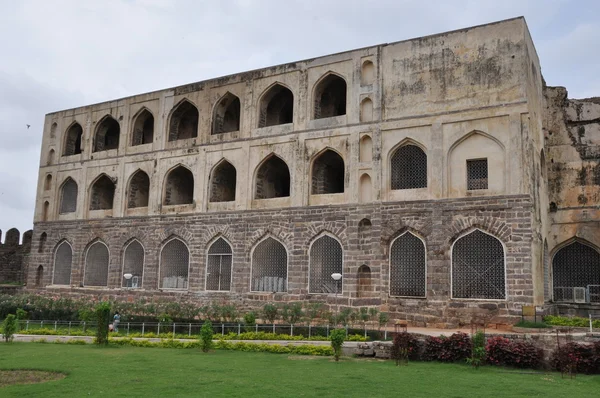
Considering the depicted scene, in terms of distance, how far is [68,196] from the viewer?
2831 centimetres

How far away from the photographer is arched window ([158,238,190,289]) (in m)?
23.3

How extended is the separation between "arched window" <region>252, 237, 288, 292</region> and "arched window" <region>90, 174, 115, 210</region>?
9.42 m

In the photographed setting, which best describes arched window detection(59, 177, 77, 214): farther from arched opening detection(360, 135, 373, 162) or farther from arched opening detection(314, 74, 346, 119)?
arched opening detection(360, 135, 373, 162)

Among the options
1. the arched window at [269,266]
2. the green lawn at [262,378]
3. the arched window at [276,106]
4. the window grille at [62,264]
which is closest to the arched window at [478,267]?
the arched window at [269,266]

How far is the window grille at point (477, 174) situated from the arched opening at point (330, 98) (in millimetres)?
6043

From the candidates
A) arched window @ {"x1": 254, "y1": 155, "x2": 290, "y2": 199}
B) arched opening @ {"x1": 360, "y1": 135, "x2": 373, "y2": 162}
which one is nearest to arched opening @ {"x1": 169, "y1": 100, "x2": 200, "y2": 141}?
arched window @ {"x1": 254, "y1": 155, "x2": 290, "y2": 199}

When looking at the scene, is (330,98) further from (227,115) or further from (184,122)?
(184,122)

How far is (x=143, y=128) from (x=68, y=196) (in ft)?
17.2

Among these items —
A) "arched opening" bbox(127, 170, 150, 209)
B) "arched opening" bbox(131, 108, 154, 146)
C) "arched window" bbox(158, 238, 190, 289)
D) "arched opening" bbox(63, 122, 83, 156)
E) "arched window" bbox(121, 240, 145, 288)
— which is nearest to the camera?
"arched window" bbox(158, 238, 190, 289)

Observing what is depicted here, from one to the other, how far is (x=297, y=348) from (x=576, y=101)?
1463 centimetres

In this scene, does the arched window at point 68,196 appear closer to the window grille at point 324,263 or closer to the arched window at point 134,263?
the arched window at point 134,263

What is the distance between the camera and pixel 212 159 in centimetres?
2350

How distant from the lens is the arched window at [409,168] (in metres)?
19.2

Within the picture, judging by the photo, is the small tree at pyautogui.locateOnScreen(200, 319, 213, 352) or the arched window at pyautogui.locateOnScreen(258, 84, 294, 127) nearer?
the small tree at pyautogui.locateOnScreen(200, 319, 213, 352)
